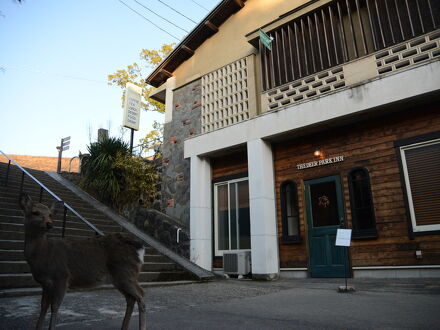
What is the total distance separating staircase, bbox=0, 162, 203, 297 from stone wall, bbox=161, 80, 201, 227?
8.03ft

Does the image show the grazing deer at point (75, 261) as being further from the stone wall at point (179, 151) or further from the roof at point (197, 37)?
the roof at point (197, 37)

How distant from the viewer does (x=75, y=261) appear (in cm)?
298

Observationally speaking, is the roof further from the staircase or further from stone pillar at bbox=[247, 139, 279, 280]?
the staircase

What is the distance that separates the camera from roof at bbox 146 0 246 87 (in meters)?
12.7

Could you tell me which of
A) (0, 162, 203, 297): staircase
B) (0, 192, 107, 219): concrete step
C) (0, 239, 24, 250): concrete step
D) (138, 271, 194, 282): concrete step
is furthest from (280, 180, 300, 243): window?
(0, 239, 24, 250): concrete step

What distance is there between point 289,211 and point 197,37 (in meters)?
8.01

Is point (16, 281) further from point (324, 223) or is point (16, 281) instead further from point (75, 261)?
point (324, 223)

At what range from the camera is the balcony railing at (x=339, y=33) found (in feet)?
27.7

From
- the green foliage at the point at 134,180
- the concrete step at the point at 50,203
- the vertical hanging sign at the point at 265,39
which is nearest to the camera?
the concrete step at the point at 50,203

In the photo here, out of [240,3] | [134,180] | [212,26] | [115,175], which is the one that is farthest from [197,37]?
[115,175]

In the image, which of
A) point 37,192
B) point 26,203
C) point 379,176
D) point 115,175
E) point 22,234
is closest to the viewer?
point 26,203

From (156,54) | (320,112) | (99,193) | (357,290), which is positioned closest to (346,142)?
(320,112)

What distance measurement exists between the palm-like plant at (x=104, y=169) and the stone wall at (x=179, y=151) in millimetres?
1733

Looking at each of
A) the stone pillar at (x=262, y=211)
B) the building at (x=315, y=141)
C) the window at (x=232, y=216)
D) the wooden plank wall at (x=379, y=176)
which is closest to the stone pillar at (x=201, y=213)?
the building at (x=315, y=141)
